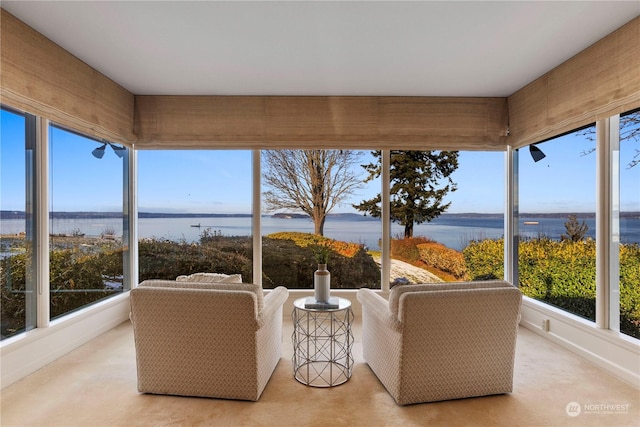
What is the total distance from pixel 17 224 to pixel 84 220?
0.78 meters

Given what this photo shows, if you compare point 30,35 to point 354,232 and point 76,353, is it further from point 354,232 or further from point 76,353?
point 354,232

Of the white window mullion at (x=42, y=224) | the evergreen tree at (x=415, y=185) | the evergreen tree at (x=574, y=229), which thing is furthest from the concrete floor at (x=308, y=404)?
the evergreen tree at (x=415, y=185)

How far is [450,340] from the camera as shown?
2.09 m

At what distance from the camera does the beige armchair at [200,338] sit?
2082 mm

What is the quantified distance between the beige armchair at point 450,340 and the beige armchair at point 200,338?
0.90 m

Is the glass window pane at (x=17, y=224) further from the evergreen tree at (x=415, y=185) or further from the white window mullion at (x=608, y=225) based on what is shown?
the white window mullion at (x=608, y=225)

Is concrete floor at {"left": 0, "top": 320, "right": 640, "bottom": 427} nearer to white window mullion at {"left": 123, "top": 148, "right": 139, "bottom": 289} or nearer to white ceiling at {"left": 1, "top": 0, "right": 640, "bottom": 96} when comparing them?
white window mullion at {"left": 123, "top": 148, "right": 139, "bottom": 289}

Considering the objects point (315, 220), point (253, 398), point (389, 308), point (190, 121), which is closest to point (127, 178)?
point (190, 121)

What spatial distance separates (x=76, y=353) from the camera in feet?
9.70

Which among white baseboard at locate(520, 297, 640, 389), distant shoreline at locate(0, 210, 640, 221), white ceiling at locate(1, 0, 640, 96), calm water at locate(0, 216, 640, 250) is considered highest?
white ceiling at locate(1, 0, 640, 96)

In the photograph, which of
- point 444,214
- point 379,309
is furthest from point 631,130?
point 379,309

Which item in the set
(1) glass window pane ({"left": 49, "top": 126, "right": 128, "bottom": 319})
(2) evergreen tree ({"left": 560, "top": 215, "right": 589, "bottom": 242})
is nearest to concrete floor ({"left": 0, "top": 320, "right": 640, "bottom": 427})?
(1) glass window pane ({"left": 49, "top": 126, "right": 128, "bottom": 319})

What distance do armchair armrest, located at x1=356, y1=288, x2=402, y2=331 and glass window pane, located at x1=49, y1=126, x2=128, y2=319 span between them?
278 centimetres

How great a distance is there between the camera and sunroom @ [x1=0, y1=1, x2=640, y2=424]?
239 cm
